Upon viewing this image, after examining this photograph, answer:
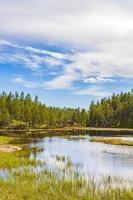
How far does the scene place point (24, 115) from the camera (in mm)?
175625

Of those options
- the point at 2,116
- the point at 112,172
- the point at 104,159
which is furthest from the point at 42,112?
the point at 112,172

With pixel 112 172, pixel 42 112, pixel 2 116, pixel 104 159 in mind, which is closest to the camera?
pixel 112 172

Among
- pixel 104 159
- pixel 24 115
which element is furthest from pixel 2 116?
pixel 104 159

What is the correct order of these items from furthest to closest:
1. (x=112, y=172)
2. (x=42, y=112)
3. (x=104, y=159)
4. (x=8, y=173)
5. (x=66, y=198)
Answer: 1. (x=42, y=112)
2. (x=104, y=159)
3. (x=112, y=172)
4. (x=8, y=173)
5. (x=66, y=198)

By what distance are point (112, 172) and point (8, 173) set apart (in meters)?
12.1

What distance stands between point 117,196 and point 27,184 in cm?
762

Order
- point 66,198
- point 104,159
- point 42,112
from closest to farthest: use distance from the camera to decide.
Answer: point 66,198 → point 104,159 → point 42,112

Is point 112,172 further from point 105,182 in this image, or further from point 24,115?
point 24,115

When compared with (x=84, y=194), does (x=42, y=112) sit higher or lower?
higher

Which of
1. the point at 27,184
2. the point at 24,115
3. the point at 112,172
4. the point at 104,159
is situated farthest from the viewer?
the point at 24,115

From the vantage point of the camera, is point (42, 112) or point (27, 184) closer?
point (27, 184)

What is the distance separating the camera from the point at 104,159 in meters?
55.9

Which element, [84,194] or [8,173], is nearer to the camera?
[84,194]

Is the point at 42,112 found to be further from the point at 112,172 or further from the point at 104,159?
the point at 112,172
